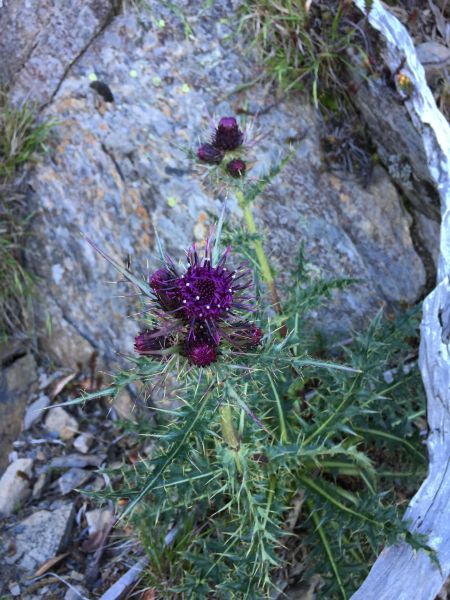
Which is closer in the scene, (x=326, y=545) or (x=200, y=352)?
(x=200, y=352)

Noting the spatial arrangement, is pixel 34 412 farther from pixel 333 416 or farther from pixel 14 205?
pixel 333 416

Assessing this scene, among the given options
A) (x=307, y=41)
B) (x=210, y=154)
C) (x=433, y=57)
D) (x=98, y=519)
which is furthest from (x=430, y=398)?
(x=307, y=41)

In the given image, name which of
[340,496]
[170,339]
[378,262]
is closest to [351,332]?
[378,262]

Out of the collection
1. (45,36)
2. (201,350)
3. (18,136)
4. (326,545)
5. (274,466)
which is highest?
(45,36)

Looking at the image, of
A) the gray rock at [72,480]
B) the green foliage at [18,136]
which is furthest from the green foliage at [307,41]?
the gray rock at [72,480]

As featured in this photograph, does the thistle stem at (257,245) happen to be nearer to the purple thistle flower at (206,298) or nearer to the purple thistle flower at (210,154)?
the purple thistle flower at (210,154)

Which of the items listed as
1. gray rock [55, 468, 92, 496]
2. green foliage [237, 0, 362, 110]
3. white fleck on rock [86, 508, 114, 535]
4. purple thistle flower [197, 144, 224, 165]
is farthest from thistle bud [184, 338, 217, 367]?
green foliage [237, 0, 362, 110]
